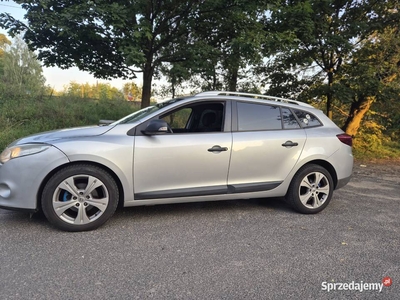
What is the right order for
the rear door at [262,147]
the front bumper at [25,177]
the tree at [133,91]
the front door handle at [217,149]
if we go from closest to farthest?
1. the front bumper at [25,177]
2. the front door handle at [217,149]
3. the rear door at [262,147]
4. the tree at [133,91]

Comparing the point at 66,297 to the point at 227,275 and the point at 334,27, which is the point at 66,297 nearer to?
the point at 227,275

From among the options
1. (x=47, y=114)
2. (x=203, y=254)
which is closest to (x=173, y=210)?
(x=203, y=254)

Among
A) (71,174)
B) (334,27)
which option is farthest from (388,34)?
(71,174)

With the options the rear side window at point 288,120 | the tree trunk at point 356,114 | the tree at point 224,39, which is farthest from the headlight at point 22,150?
the tree trunk at point 356,114

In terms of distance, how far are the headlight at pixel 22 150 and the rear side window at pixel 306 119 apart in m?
3.19

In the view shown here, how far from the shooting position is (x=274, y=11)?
23.7 ft

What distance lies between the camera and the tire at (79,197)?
3154mm

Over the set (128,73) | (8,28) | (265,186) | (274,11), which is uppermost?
(274,11)

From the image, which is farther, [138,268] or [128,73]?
[128,73]

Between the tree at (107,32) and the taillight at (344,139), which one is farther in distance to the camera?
the tree at (107,32)

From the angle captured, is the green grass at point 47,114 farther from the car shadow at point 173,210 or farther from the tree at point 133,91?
the car shadow at point 173,210

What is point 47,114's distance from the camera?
9992 mm

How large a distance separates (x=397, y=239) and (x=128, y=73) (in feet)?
23.6

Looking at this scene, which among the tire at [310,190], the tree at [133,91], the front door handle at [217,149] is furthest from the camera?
the tree at [133,91]
